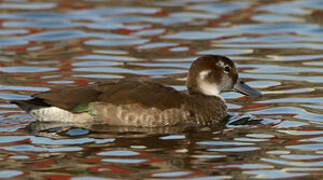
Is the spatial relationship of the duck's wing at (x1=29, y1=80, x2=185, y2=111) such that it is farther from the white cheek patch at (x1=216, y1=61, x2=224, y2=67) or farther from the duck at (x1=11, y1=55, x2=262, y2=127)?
the white cheek patch at (x1=216, y1=61, x2=224, y2=67)

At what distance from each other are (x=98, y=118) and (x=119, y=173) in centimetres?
219

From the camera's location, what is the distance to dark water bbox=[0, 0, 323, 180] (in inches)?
316

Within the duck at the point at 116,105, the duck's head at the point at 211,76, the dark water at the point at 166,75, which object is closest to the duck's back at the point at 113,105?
the duck at the point at 116,105

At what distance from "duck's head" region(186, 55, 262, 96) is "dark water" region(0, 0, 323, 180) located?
0.41 meters

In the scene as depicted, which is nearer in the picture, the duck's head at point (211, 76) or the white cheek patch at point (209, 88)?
the duck's head at point (211, 76)

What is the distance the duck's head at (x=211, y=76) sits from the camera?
10508mm

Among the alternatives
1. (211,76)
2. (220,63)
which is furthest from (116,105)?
(220,63)

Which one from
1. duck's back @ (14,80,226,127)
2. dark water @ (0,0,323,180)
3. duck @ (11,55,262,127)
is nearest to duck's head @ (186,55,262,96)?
dark water @ (0,0,323,180)

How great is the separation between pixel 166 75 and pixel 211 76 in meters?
2.36

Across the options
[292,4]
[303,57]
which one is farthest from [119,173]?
[292,4]

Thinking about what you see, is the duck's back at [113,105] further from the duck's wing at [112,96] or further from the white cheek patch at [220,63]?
the white cheek patch at [220,63]

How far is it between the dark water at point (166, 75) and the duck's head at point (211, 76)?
1.34ft

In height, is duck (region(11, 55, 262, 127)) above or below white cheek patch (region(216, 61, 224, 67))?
below

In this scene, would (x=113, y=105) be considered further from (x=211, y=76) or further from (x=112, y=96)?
(x=211, y=76)
